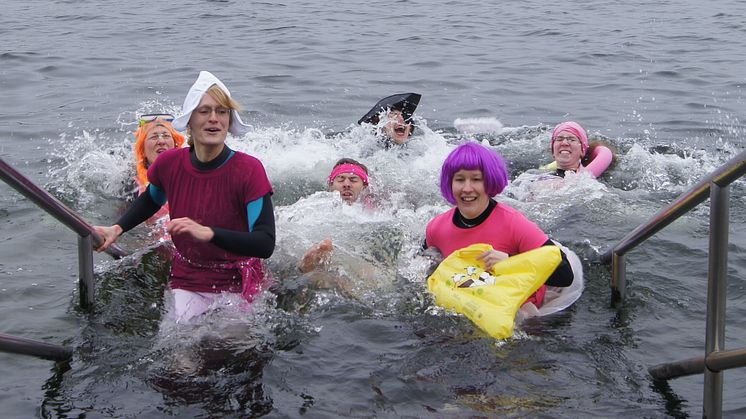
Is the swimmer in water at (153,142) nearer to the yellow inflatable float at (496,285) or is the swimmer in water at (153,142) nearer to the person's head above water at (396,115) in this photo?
the person's head above water at (396,115)

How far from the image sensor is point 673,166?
1001 cm

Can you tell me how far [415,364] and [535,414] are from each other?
0.86 metres

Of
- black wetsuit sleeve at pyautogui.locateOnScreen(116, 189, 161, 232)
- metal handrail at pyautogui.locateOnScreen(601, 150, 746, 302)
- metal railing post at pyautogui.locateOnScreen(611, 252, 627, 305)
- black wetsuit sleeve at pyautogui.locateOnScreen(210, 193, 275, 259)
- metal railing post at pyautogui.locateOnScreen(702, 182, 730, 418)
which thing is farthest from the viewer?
metal railing post at pyautogui.locateOnScreen(611, 252, 627, 305)

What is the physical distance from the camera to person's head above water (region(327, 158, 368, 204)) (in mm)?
7926

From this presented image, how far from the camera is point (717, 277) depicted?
3.98 metres

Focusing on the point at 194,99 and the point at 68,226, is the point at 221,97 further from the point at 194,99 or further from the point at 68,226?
the point at 68,226

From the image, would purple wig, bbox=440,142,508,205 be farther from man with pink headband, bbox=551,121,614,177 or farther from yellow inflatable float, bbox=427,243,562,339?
man with pink headband, bbox=551,121,614,177

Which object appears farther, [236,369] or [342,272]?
[342,272]

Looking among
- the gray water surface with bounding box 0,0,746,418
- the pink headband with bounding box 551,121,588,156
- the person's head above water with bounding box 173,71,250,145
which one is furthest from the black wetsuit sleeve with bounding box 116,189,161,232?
the pink headband with bounding box 551,121,588,156

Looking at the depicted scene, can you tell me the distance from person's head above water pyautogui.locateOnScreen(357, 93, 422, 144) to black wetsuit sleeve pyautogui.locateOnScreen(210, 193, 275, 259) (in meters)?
4.98

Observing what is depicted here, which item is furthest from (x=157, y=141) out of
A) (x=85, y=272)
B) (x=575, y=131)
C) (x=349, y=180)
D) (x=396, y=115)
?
(x=575, y=131)

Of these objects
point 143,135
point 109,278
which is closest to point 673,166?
point 143,135

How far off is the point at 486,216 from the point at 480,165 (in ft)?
1.15

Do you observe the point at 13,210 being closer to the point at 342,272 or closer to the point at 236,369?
the point at 342,272
